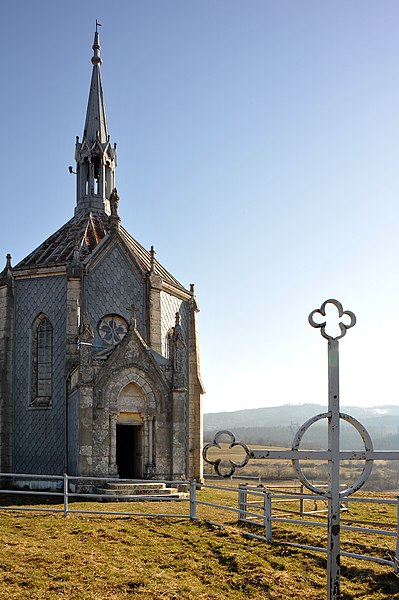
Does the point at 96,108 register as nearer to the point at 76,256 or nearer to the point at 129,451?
the point at 76,256

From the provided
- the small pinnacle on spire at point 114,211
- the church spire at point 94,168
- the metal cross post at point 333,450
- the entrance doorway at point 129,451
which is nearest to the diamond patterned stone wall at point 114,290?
the small pinnacle on spire at point 114,211

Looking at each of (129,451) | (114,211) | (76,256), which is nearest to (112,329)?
(76,256)

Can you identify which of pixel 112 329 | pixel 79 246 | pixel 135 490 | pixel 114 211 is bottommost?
pixel 135 490

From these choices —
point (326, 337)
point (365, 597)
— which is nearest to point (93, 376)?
point (365, 597)

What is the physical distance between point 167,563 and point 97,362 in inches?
532

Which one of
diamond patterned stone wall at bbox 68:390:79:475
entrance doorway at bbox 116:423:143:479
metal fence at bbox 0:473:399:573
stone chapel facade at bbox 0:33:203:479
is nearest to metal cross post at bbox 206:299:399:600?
metal fence at bbox 0:473:399:573

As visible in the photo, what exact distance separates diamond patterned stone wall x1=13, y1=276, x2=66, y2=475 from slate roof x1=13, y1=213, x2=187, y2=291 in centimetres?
128

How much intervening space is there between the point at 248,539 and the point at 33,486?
15693 mm

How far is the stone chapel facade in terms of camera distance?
85.3ft

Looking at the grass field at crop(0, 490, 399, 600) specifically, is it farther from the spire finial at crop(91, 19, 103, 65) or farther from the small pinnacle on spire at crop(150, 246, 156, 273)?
the spire finial at crop(91, 19, 103, 65)

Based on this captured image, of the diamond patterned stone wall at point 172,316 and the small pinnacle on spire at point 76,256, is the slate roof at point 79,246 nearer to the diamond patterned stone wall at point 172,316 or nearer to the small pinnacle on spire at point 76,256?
the small pinnacle on spire at point 76,256

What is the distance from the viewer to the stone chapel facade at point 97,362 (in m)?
26.0

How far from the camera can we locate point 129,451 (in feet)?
96.0

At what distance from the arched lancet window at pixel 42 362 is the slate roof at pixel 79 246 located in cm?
300
